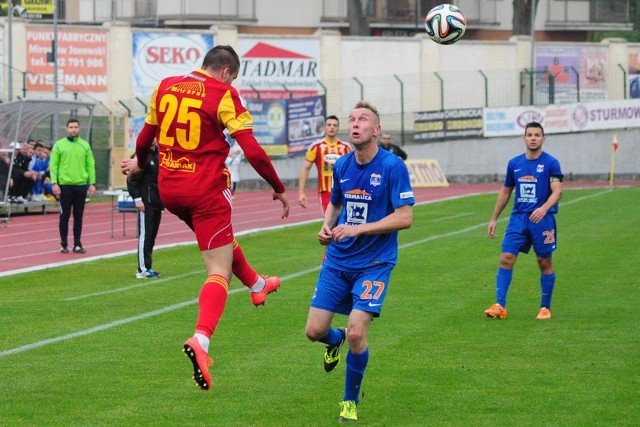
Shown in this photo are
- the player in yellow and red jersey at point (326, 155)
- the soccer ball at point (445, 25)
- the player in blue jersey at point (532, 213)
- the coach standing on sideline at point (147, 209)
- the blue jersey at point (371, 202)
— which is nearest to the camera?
the blue jersey at point (371, 202)

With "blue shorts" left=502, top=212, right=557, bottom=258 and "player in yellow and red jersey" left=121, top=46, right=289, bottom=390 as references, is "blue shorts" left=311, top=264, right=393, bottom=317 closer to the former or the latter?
"player in yellow and red jersey" left=121, top=46, right=289, bottom=390

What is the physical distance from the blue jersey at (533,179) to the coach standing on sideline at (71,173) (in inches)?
370

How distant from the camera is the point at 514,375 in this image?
8938 millimetres

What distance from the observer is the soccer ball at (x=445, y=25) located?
1359 cm

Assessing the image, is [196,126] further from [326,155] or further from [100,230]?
[100,230]

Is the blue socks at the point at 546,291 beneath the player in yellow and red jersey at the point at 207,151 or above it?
beneath

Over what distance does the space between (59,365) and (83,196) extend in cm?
1084

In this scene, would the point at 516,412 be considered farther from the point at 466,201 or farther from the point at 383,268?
the point at 466,201

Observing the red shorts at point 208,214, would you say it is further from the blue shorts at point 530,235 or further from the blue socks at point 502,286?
the blue shorts at point 530,235

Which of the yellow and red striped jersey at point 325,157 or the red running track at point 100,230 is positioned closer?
the yellow and red striped jersey at point 325,157

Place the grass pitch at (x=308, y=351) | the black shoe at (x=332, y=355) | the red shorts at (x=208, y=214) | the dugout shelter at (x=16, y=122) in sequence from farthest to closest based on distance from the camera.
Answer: the dugout shelter at (x=16, y=122)
the black shoe at (x=332, y=355)
the red shorts at (x=208, y=214)
the grass pitch at (x=308, y=351)

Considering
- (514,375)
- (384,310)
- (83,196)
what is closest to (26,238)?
(83,196)

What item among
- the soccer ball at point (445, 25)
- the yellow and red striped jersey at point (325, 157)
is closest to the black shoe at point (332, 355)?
the soccer ball at point (445, 25)

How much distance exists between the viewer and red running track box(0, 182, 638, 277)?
19.4m
